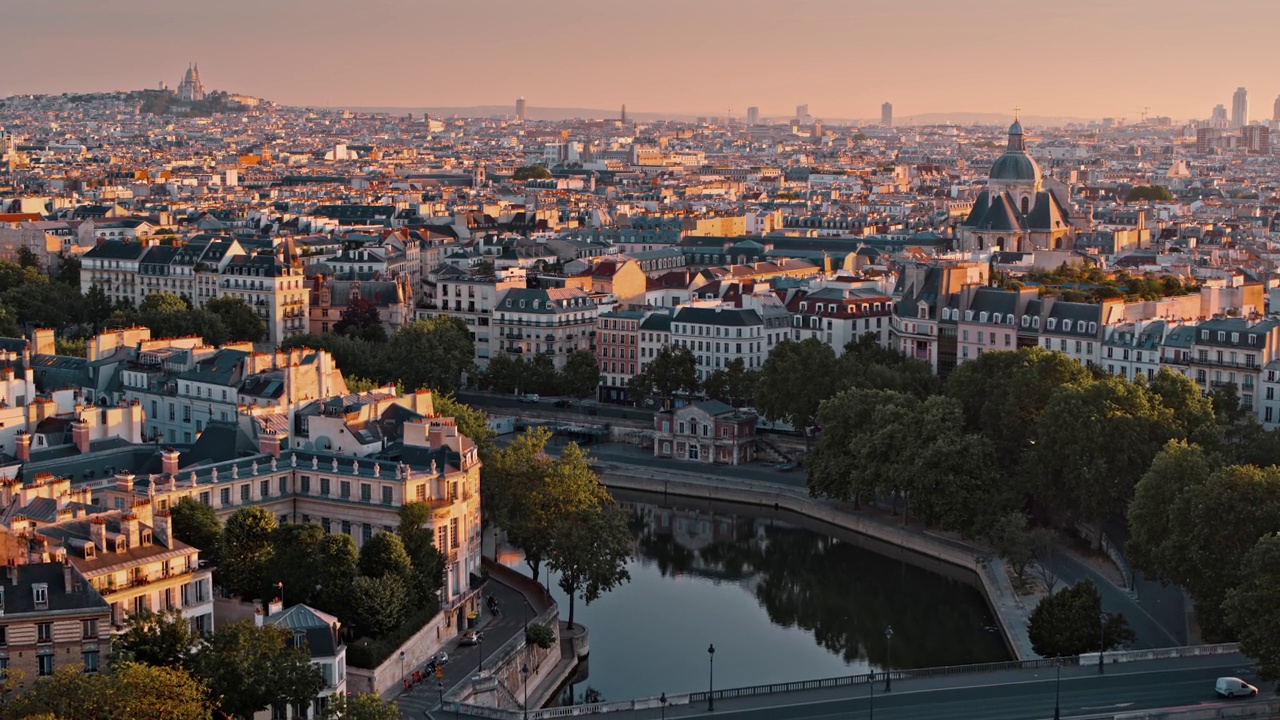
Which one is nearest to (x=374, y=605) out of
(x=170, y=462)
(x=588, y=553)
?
(x=170, y=462)

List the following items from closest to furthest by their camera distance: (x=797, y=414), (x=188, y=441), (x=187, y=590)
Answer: (x=187, y=590)
(x=188, y=441)
(x=797, y=414)

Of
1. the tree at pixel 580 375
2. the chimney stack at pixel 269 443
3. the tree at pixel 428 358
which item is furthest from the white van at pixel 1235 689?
the tree at pixel 580 375

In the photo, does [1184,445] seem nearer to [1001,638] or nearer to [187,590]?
[1001,638]

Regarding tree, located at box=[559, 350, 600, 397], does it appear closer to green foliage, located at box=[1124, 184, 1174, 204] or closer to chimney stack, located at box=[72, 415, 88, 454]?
chimney stack, located at box=[72, 415, 88, 454]

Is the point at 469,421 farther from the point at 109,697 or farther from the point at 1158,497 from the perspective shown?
the point at 109,697

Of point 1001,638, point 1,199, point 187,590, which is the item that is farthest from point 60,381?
point 1,199

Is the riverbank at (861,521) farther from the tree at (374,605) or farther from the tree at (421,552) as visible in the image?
the tree at (374,605)
